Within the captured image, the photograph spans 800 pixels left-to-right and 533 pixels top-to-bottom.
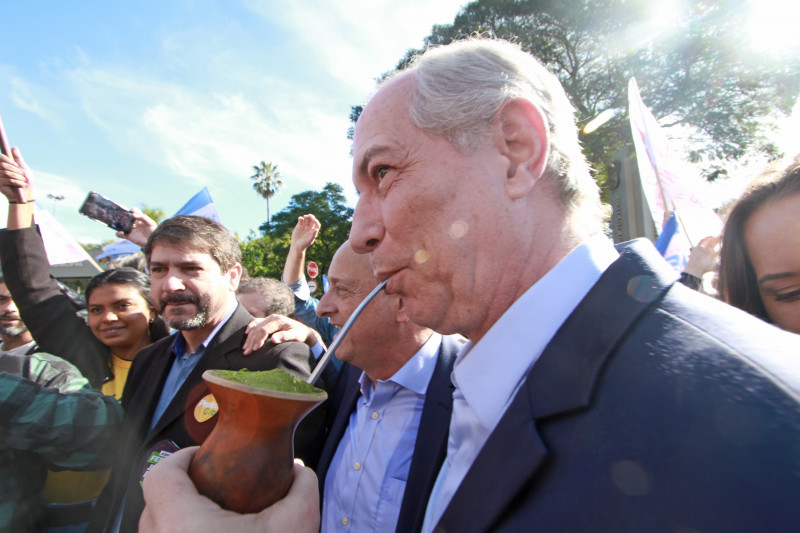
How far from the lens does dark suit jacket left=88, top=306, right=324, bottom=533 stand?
6.73ft

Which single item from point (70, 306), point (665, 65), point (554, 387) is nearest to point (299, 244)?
point (70, 306)

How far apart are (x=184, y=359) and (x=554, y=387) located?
2.53 meters

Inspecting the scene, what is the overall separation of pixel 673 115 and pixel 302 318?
16957 millimetres

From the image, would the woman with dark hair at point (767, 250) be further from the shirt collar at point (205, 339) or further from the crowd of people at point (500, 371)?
the shirt collar at point (205, 339)

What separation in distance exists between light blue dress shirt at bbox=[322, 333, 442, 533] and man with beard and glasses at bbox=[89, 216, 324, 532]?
0.30m

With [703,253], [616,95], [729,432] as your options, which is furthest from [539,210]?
[616,95]

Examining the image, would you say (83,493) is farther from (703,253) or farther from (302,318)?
(703,253)

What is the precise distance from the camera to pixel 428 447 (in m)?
1.72

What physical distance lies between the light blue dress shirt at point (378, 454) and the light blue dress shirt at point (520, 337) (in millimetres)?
886

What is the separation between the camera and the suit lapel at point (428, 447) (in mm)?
1428

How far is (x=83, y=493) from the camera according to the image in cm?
256

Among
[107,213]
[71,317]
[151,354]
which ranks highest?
[107,213]

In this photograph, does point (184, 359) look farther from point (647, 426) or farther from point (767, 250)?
point (767, 250)

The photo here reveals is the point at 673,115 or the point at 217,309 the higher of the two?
the point at 673,115
